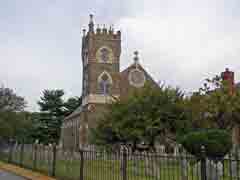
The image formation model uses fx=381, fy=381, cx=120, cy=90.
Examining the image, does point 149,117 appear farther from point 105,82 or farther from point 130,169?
point 105,82

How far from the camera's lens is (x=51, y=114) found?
69000mm

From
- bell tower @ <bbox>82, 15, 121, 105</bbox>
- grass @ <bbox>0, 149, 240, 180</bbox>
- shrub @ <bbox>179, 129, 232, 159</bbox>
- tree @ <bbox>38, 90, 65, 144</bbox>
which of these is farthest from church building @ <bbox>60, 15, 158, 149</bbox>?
grass @ <bbox>0, 149, 240, 180</bbox>

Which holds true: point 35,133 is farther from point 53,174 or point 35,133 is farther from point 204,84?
point 53,174

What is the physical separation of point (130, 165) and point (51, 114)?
198 feet

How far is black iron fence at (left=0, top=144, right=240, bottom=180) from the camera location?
7.62 m

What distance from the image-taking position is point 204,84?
29703mm

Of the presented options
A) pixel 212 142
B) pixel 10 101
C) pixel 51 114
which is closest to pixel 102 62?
pixel 51 114

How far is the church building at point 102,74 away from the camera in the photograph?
2110 inches

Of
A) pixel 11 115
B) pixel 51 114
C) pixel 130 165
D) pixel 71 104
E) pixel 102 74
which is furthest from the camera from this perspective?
pixel 71 104

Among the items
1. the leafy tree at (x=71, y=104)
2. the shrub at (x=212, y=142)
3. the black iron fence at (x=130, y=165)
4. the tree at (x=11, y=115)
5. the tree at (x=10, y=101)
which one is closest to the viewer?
the black iron fence at (x=130, y=165)

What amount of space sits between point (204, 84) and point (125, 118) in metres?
6.75

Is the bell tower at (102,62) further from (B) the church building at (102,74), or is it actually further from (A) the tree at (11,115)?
(A) the tree at (11,115)

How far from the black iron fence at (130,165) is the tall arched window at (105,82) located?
36574 millimetres

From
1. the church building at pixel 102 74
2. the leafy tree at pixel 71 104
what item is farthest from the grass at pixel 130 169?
the leafy tree at pixel 71 104
